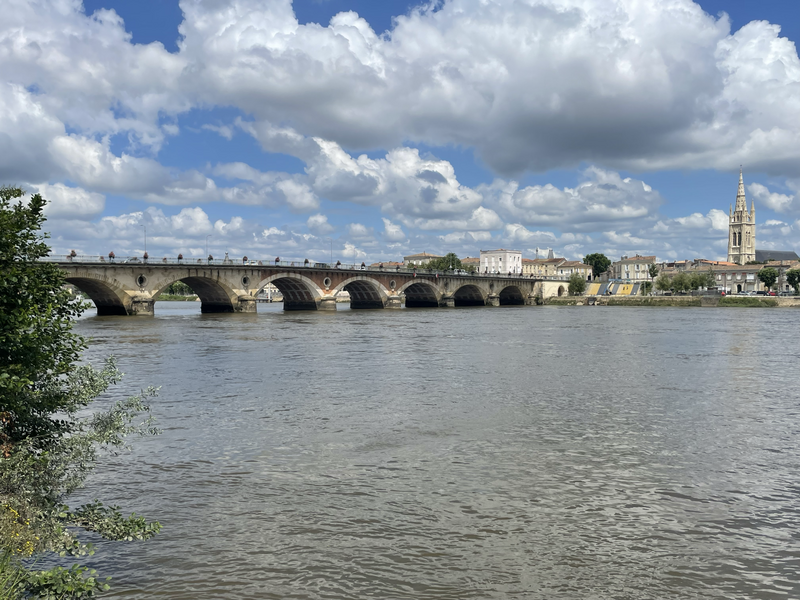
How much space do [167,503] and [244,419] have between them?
6.13m

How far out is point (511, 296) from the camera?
139 m

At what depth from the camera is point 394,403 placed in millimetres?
18375

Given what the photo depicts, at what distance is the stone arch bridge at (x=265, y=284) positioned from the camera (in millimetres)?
63000

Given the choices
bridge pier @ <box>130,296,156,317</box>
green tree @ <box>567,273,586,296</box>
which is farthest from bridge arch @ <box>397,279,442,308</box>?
green tree @ <box>567,273,586,296</box>

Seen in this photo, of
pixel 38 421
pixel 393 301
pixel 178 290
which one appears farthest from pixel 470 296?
pixel 38 421

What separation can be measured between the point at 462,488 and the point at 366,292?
9099 centimetres

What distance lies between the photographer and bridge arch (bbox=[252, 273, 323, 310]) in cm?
8092

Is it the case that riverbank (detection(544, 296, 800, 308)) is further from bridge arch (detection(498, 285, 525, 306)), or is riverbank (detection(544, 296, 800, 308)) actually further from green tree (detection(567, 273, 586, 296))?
green tree (detection(567, 273, 586, 296))

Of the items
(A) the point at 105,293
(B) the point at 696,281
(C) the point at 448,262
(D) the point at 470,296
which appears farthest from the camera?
(C) the point at 448,262

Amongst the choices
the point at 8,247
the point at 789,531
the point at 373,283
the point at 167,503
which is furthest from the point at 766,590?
the point at 373,283

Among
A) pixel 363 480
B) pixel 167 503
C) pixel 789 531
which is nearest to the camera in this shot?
pixel 789 531

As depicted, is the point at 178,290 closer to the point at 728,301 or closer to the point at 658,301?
the point at 658,301

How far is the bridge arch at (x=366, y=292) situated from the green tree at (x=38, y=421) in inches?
3270

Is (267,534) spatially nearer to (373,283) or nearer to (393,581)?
(393,581)
